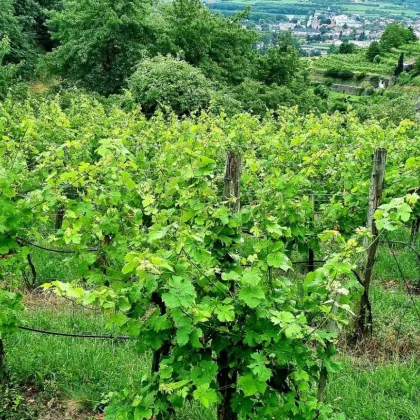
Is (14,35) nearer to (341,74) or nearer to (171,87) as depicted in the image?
(171,87)

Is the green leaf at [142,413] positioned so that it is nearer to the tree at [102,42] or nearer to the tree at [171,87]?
the tree at [171,87]

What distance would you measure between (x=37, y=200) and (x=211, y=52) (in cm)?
2491

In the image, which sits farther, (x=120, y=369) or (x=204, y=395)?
(x=120, y=369)

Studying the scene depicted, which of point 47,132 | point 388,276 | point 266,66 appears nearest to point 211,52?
point 266,66

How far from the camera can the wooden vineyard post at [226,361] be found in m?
3.40

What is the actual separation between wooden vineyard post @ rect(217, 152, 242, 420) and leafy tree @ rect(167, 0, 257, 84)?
22.3 m

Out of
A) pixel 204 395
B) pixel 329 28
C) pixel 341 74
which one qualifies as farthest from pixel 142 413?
pixel 329 28

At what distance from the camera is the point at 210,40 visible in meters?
27.1

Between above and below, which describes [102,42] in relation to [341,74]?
above

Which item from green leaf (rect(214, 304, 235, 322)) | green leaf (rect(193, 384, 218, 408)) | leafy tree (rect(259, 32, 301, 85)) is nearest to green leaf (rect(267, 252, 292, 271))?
green leaf (rect(214, 304, 235, 322))

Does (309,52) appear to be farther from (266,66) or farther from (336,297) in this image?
(336,297)

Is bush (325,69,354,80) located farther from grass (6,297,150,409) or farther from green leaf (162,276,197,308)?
green leaf (162,276,197,308)

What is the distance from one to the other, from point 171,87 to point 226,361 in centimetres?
1619

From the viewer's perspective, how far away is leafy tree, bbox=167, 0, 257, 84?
2616cm
